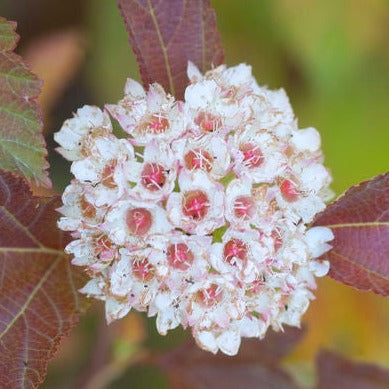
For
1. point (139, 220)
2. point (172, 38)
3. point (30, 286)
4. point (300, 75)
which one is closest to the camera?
point (139, 220)

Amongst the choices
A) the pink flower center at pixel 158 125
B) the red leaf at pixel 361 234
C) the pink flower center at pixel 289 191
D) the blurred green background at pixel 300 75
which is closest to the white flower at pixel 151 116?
the pink flower center at pixel 158 125

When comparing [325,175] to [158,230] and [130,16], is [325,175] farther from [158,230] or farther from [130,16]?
[130,16]

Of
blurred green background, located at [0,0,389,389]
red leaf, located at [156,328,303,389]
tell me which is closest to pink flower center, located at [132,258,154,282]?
red leaf, located at [156,328,303,389]

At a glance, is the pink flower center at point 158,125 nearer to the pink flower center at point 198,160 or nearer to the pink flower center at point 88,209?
the pink flower center at point 198,160

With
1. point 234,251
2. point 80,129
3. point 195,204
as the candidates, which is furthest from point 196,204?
point 80,129

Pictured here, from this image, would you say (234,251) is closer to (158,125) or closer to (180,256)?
(180,256)
